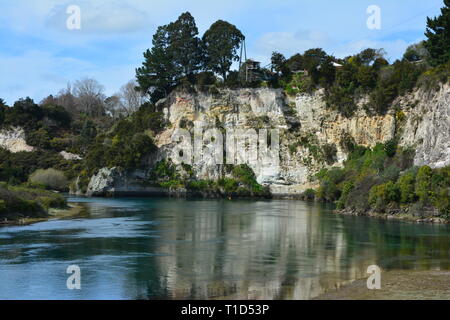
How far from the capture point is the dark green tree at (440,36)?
62375 mm

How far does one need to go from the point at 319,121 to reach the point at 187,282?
62.8 metres

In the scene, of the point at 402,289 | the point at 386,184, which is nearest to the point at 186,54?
the point at 386,184

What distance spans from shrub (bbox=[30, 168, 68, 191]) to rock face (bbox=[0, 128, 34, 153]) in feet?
34.8

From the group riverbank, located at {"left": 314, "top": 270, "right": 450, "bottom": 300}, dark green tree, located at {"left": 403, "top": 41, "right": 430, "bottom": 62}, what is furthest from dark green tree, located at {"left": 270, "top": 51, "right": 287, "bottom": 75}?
riverbank, located at {"left": 314, "top": 270, "right": 450, "bottom": 300}

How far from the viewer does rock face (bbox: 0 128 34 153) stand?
99000mm

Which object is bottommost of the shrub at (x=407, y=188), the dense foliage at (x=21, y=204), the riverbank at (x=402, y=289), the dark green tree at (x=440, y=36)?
the riverbank at (x=402, y=289)

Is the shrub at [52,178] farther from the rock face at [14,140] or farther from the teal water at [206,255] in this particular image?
the teal water at [206,255]

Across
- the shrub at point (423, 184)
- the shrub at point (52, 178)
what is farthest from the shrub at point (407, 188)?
the shrub at point (52, 178)

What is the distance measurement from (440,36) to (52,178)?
57796 millimetres

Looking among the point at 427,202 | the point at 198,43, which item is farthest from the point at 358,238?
the point at 198,43

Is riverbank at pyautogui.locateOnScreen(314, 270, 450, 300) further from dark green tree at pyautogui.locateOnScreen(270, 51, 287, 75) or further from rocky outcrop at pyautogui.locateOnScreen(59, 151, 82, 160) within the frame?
rocky outcrop at pyautogui.locateOnScreen(59, 151, 82, 160)

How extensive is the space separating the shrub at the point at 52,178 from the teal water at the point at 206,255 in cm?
4308

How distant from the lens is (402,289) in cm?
2042

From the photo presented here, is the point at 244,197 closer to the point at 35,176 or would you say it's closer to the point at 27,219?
the point at 35,176
